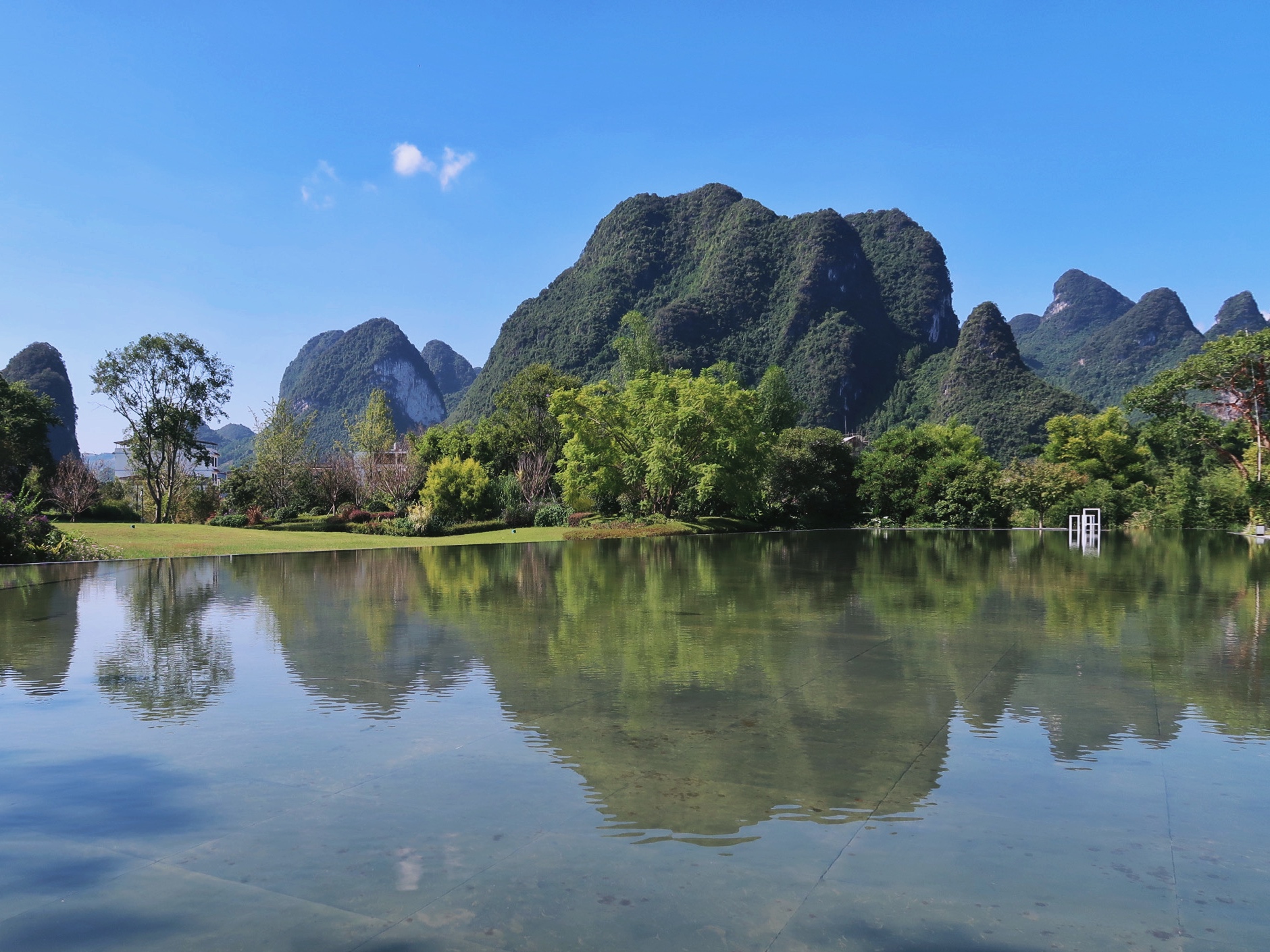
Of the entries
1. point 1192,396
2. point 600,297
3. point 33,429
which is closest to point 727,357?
point 600,297

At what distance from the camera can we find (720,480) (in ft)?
106

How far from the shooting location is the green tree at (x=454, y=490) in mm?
31938

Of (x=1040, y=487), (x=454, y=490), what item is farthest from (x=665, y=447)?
(x=1040, y=487)

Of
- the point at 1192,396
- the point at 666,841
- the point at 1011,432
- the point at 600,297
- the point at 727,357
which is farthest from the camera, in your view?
the point at 600,297

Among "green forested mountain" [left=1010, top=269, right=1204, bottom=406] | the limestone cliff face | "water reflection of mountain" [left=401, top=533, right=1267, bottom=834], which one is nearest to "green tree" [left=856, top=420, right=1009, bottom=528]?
"water reflection of mountain" [left=401, top=533, right=1267, bottom=834]

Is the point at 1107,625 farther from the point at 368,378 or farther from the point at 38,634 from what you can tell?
the point at 368,378

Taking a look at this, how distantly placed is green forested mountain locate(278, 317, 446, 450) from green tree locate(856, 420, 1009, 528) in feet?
417

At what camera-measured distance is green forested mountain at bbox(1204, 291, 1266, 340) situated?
352ft

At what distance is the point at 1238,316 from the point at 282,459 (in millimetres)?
120709

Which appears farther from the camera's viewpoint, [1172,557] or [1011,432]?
[1011,432]

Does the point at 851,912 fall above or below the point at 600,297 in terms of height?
below

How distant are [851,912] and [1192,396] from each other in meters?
105

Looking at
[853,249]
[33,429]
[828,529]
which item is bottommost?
[828,529]

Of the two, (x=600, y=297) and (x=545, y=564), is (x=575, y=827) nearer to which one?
(x=545, y=564)
